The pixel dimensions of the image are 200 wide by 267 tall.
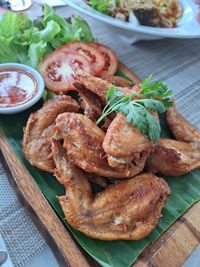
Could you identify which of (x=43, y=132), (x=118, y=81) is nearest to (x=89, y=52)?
(x=118, y=81)

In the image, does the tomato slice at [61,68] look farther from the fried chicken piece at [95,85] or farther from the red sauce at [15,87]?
the fried chicken piece at [95,85]

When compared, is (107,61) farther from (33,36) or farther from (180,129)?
(180,129)

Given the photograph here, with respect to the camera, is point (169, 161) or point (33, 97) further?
point (33, 97)

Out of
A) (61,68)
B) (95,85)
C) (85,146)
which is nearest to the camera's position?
(85,146)

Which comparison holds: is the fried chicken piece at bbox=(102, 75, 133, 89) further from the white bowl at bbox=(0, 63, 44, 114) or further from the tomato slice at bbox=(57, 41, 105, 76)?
the white bowl at bbox=(0, 63, 44, 114)

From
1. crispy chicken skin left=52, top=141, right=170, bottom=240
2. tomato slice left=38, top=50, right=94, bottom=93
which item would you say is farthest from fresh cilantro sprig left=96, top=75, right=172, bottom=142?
tomato slice left=38, top=50, right=94, bottom=93

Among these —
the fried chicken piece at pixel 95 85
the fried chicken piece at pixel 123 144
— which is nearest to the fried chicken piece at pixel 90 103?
the fried chicken piece at pixel 95 85

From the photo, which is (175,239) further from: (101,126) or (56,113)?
(56,113)
